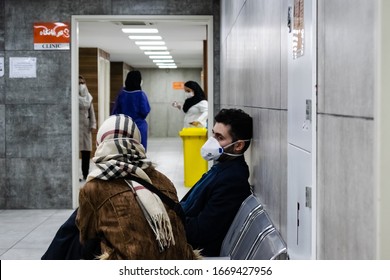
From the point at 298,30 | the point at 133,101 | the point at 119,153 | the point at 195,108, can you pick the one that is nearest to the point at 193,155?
the point at 195,108

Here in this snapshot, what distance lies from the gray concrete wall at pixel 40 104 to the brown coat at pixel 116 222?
16.3ft

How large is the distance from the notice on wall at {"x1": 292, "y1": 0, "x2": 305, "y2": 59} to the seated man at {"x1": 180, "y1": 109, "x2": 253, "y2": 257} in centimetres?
114

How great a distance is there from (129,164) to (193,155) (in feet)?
21.1

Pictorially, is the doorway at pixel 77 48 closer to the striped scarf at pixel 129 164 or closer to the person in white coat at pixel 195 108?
the person in white coat at pixel 195 108

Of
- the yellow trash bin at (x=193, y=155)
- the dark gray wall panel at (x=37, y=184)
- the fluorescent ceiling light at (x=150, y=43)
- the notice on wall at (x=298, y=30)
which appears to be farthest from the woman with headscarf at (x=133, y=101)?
the notice on wall at (x=298, y=30)

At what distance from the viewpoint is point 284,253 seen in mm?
2525

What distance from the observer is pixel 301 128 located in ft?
7.45

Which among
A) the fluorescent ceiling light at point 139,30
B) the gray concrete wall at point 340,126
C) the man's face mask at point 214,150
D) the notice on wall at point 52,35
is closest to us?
the gray concrete wall at point 340,126

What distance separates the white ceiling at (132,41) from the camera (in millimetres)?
10289

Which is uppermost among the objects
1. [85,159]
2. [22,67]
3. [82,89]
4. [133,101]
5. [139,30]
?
[139,30]

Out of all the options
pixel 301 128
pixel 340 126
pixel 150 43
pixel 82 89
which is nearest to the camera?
pixel 340 126

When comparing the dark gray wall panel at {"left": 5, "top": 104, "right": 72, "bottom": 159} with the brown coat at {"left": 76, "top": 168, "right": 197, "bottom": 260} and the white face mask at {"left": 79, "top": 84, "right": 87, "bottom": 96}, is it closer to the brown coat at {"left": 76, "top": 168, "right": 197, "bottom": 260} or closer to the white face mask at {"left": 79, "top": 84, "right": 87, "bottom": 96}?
the white face mask at {"left": 79, "top": 84, "right": 87, "bottom": 96}

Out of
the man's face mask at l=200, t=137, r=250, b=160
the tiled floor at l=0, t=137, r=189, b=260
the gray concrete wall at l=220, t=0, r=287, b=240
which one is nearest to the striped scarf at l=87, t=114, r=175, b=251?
the gray concrete wall at l=220, t=0, r=287, b=240

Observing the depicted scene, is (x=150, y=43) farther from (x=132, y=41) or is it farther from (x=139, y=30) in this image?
(x=139, y=30)
